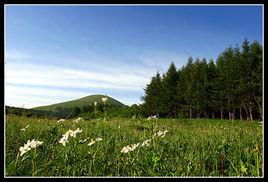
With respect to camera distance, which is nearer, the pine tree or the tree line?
the tree line

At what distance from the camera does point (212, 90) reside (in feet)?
135

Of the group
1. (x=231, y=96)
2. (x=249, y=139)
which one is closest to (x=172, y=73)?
(x=231, y=96)

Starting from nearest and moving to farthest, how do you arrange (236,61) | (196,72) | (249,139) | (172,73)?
(249,139) < (236,61) < (196,72) < (172,73)

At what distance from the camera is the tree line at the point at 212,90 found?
29.1 meters

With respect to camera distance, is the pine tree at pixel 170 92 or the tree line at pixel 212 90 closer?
the tree line at pixel 212 90

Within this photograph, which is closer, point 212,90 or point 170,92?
point 212,90

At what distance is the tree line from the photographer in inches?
1145
